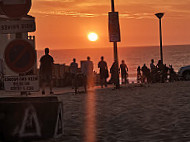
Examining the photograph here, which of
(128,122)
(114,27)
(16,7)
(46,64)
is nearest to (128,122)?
(128,122)

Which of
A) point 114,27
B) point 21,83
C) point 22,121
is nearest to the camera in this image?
point 22,121

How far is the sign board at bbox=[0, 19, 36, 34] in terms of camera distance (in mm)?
6516

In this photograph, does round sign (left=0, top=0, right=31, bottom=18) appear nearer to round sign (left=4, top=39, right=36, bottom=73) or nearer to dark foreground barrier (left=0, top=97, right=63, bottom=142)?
round sign (left=4, top=39, right=36, bottom=73)

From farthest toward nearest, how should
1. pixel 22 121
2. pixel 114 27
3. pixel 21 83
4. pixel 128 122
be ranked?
pixel 114 27 → pixel 128 122 → pixel 21 83 → pixel 22 121

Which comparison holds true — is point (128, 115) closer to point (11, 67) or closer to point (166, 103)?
point (166, 103)

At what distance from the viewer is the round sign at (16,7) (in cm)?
629

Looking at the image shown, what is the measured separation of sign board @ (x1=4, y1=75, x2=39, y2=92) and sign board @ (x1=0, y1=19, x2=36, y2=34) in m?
0.63

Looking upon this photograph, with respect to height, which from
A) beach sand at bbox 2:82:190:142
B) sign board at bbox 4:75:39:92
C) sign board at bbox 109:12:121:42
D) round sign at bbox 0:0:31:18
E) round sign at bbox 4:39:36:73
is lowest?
beach sand at bbox 2:82:190:142

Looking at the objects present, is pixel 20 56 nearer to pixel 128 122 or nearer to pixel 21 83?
pixel 21 83

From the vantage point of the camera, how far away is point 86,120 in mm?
11328

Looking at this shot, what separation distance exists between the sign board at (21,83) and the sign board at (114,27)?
15.7m

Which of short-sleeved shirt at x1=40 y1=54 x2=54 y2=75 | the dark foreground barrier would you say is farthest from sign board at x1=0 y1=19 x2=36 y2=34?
short-sleeved shirt at x1=40 y1=54 x2=54 y2=75

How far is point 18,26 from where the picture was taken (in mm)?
6535

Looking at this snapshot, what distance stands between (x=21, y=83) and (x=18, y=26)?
0.77 meters
